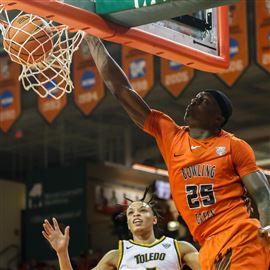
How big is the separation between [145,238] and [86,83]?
221 inches

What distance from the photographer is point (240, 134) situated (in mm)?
15516

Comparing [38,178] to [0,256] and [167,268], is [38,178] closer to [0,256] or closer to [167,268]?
[0,256]

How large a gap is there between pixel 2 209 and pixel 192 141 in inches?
560

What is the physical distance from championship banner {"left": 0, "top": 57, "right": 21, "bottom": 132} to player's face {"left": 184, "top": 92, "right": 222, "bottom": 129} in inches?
310

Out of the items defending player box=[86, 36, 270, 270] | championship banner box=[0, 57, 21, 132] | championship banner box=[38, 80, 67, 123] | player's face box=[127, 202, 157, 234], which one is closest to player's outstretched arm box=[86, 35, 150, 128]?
defending player box=[86, 36, 270, 270]

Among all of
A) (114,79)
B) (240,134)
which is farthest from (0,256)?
(114,79)

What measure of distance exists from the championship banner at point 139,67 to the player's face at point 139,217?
186 inches

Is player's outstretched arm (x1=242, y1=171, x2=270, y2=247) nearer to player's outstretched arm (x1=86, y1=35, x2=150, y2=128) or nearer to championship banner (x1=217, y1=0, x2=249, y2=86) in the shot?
player's outstretched arm (x1=86, y1=35, x2=150, y2=128)

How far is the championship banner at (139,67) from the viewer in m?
10.6

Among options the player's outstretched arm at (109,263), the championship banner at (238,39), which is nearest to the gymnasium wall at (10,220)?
the championship banner at (238,39)

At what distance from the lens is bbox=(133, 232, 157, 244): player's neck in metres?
5.95

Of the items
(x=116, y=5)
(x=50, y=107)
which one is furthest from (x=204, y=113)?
(x=50, y=107)

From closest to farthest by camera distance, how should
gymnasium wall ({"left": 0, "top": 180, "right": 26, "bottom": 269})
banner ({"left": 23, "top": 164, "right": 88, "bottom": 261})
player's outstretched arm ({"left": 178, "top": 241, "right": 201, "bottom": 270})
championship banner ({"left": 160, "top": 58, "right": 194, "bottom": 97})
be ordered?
1. player's outstretched arm ({"left": 178, "top": 241, "right": 201, "bottom": 270})
2. championship banner ({"left": 160, "top": 58, "right": 194, "bottom": 97})
3. banner ({"left": 23, "top": 164, "right": 88, "bottom": 261})
4. gymnasium wall ({"left": 0, "top": 180, "right": 26, "bottom": 269})

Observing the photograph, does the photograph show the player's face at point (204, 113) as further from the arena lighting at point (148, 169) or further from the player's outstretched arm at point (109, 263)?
the arena lighting at point (148, 169)
